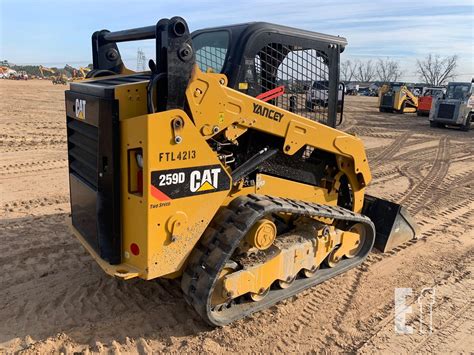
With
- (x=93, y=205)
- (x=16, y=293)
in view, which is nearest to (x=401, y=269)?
(x=93, y=205)

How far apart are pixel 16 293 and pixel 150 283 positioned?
1.25m

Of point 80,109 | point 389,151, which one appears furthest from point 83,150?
point 389,151

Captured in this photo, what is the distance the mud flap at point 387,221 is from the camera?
5.14 m

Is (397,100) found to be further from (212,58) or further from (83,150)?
(83,150)

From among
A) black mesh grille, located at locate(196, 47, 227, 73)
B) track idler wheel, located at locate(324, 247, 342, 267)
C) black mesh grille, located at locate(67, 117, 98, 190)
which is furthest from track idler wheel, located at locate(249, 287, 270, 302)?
black mesh grille, located at locate(196, 47, 227, 73)

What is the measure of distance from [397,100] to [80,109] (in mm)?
25337

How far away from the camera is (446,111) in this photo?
18.7 metres

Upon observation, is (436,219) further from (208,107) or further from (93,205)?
(93,205)

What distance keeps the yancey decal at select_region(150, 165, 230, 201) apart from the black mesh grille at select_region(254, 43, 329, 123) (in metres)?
1.00

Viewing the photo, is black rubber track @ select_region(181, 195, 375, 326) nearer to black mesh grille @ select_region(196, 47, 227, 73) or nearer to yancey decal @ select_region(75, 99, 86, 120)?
black mesh grille @ select_region(196, 47, 227, 73)

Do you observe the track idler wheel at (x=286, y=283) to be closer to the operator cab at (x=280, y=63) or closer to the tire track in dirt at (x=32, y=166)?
the operator cab at (x=280, y=63)

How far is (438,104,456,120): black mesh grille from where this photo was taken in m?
18.5

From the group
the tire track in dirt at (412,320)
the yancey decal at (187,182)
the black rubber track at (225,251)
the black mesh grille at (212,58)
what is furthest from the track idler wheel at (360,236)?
the black mesh grille at (212,58)

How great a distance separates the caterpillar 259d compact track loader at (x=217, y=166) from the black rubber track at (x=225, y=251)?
0.01 m
